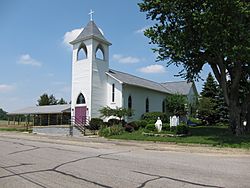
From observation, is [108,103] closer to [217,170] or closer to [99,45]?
[99,45]

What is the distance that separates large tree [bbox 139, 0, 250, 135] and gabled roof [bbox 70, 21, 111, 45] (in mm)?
12366

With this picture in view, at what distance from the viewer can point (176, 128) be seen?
25.1 meters

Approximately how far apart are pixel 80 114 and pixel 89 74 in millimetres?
4747

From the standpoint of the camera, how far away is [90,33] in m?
36.6

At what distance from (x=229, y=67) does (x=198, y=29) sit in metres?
6.93

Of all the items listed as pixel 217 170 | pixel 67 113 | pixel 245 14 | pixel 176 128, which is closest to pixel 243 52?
pixel 245 14

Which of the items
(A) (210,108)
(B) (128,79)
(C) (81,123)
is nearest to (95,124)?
(C) (81,123)

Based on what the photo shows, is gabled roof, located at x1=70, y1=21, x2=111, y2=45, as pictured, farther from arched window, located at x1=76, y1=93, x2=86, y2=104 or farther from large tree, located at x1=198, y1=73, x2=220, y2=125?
large tree, located at x1=198, y1=73, x2=220, y2=125

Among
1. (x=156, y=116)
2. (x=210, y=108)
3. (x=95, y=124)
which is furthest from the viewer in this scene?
(x=210, y=108)

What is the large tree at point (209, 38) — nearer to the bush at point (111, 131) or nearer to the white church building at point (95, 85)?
the bush at point (111, 131)

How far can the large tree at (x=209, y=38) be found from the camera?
66.0ft

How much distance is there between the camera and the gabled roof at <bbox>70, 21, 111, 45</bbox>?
120 feet

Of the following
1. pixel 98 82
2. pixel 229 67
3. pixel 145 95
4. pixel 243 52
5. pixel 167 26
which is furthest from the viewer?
pixel 145 95

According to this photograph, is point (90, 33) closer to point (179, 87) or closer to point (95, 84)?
point (95, 84)
